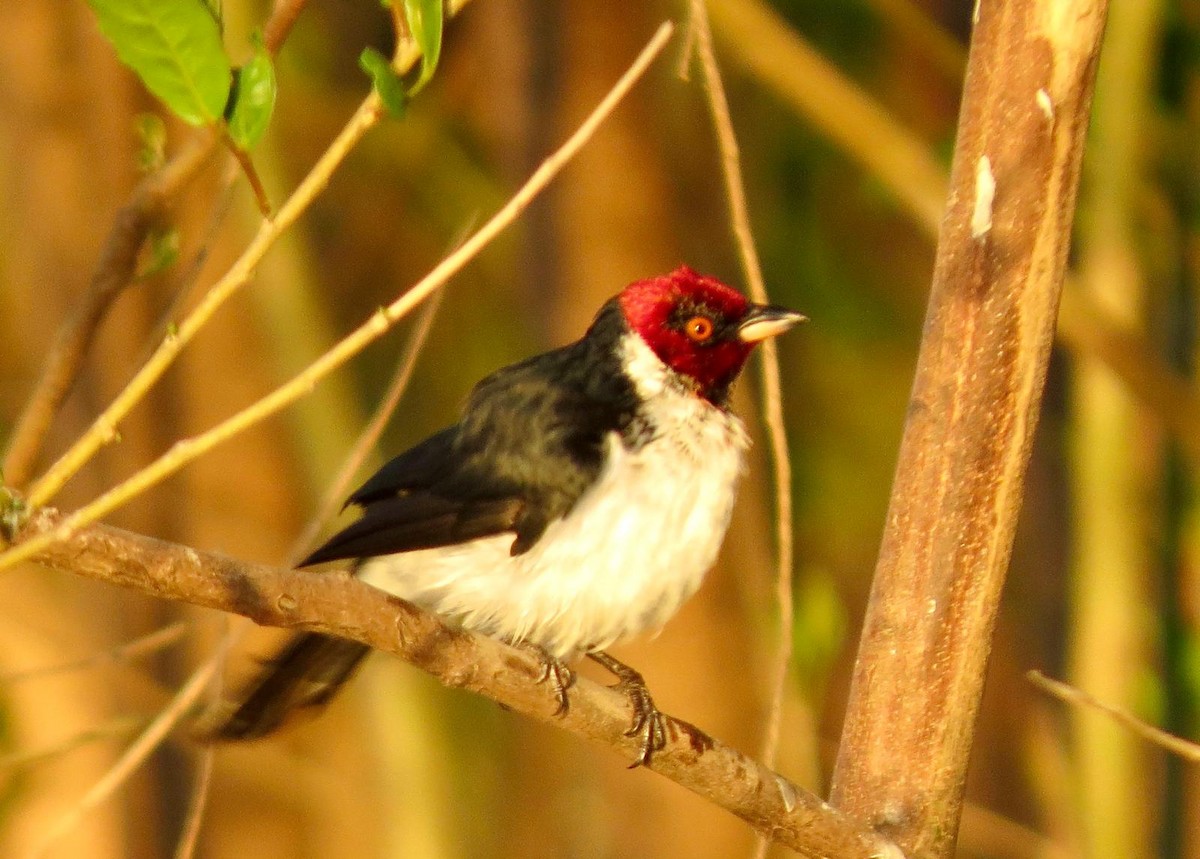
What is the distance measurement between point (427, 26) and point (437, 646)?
1.87ft

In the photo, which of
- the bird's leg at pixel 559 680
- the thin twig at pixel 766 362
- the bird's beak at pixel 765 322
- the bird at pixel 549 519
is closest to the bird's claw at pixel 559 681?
the bird's leg at pixel 559 680

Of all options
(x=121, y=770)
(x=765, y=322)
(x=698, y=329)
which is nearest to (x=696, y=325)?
(x=698, y=329)

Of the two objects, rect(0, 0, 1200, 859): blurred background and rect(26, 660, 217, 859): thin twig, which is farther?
rect(0, 0, 1200, 859): blurred background

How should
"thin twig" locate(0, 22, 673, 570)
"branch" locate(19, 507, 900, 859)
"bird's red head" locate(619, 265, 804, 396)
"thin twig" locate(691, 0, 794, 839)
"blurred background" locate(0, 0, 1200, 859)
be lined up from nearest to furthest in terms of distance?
1. "thin twig" locate(0, 22, 673, 570)
2. "branch" locate(19, 507, 900, 859)
3. "thin twig" locate(691, 0, 794, 839)
4. "bird's red head" locate(619, 265, 804, 396)
5. "blurred background" locate(0, 0, 1200, 859)

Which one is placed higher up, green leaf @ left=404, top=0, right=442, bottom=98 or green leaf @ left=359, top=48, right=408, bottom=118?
green leaf @ left=404, top=0, right=442, bottom=98

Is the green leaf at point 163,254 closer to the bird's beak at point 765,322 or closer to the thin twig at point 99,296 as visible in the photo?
the thin twig at point 99,296

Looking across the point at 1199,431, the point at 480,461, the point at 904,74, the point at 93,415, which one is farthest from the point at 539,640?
the point at 904,74

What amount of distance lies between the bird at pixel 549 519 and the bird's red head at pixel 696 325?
0.05 meters

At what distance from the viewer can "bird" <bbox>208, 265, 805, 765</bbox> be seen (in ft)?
7.13

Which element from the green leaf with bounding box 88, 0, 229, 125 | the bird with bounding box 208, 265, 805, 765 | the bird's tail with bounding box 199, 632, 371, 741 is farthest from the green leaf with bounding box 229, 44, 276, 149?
the bird's tail with bounding box 199, 632, 371, 741

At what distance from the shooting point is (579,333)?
3373 millimetres

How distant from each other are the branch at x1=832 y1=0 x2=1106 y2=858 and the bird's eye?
2.73ft

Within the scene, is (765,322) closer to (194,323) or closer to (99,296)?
(99,296)

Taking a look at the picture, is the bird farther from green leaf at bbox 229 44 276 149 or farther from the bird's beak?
green leaf at bbox 229 44 276 149
